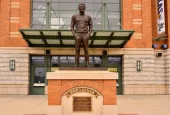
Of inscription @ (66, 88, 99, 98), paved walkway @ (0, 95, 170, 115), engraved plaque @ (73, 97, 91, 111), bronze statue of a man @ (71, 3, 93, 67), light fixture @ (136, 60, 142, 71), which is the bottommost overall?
paved walkway @ (0, 95, 170, 115)

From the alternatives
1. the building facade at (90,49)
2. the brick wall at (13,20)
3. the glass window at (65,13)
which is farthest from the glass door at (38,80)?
the glass window at (65,13)

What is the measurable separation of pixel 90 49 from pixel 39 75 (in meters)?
4.94

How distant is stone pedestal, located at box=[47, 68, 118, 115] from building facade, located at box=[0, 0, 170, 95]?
12.3m

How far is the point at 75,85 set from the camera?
1101cm

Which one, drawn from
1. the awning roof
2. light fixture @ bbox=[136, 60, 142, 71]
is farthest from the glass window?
light fixture @ bbox=[136, 60, 142, 71]

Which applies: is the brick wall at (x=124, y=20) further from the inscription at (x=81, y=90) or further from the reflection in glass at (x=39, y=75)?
the inscription at (x=81, y=90)

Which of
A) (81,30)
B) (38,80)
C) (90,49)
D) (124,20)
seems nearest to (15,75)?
(38,80)

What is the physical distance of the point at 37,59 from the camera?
2458 cm

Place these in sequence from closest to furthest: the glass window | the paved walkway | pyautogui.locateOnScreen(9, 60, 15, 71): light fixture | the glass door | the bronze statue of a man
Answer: the bronze statue of a man < the paved walkway < pyautogui.locateOnScreen(9, 60, 15, 71): light fixture < the glass door < the glass window

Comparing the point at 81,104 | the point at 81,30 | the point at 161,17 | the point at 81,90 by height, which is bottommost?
the point at 81,104

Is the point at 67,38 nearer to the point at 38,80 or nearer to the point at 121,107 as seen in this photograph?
the point at 38,80

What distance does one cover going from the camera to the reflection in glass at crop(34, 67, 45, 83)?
2430 centimetres

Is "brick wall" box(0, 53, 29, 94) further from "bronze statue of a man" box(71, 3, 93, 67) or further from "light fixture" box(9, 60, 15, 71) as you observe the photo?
"bronze statue of a man" box(71, 3, 93, 67)

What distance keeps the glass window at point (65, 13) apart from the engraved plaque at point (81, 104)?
13.8 metres
